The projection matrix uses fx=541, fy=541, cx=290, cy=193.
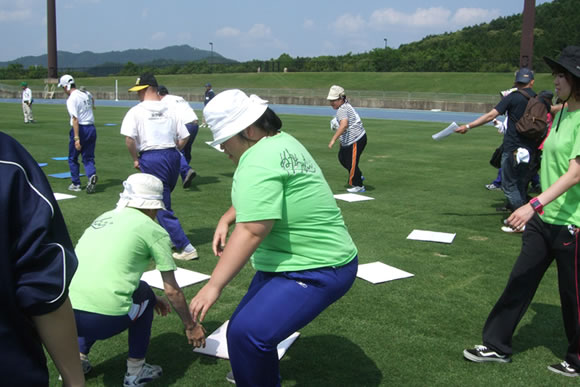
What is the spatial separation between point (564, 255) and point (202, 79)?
7207 centimetres

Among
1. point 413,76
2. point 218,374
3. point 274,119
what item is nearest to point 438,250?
point 218,374

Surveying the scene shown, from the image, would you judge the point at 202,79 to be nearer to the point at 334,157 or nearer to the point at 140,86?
the point at 334,157

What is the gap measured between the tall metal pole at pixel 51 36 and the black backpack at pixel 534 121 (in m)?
Result: 62.3

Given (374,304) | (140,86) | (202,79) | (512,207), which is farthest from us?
(202,79)

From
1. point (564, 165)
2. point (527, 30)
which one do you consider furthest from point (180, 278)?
point (527, 30)

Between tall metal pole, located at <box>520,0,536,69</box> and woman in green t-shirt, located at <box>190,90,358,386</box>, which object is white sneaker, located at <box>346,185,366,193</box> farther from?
tall metal pole, located at <box>520,0,536,69</box>

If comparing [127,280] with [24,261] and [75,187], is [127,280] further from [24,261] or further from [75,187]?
[75,187]

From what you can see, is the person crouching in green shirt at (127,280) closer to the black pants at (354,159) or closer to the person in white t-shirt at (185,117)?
the person in white t-shirt at (185,117)

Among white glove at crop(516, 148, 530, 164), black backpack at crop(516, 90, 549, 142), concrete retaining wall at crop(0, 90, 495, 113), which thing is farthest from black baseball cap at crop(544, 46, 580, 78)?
concrete retaining wall at crop(0, 90, 495, 113)

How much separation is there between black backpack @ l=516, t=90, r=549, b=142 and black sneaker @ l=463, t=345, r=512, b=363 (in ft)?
13.3

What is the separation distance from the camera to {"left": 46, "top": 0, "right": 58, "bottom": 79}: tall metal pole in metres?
60.4

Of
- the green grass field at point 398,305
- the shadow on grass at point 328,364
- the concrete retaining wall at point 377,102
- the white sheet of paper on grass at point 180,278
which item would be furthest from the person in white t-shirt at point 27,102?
the concrete retaining wall at point 377,102

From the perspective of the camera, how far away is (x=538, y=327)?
4.58 metres

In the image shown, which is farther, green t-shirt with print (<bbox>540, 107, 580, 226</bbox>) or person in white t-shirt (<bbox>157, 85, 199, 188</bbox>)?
person in white t-shirt (<bbox>157, 85, 199, 188</bbox>)
